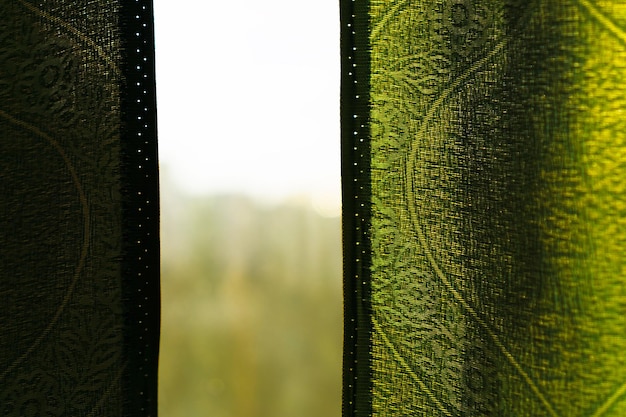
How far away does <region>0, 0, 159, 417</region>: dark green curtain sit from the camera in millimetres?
653

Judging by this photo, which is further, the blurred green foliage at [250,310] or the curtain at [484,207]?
the blurred green foliage at [250,310]

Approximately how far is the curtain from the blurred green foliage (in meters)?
0.22

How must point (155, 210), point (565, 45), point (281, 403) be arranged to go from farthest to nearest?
1. point (281, 403)
2. point (155, 210)
3. point (565, 45)

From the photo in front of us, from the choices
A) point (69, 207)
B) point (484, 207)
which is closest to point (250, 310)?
point (69, 207)

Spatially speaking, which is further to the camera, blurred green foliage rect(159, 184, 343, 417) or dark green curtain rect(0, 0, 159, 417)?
blurred green foliage rect(159, 184, 343, 417)

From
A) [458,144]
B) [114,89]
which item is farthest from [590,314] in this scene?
[114,89]

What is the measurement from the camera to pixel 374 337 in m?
0.63

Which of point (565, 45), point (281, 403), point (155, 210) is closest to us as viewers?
point (565, 45)

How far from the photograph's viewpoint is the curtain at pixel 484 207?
1.85 feet

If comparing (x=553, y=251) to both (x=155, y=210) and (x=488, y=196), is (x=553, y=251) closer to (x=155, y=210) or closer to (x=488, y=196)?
(x=488, y=196)

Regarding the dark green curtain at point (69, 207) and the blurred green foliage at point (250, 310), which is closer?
the dark green curtain at point (69, 207)

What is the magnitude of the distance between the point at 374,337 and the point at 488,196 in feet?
0.69

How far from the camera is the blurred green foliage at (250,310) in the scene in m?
0.85

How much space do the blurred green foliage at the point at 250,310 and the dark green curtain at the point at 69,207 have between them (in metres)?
0.20
